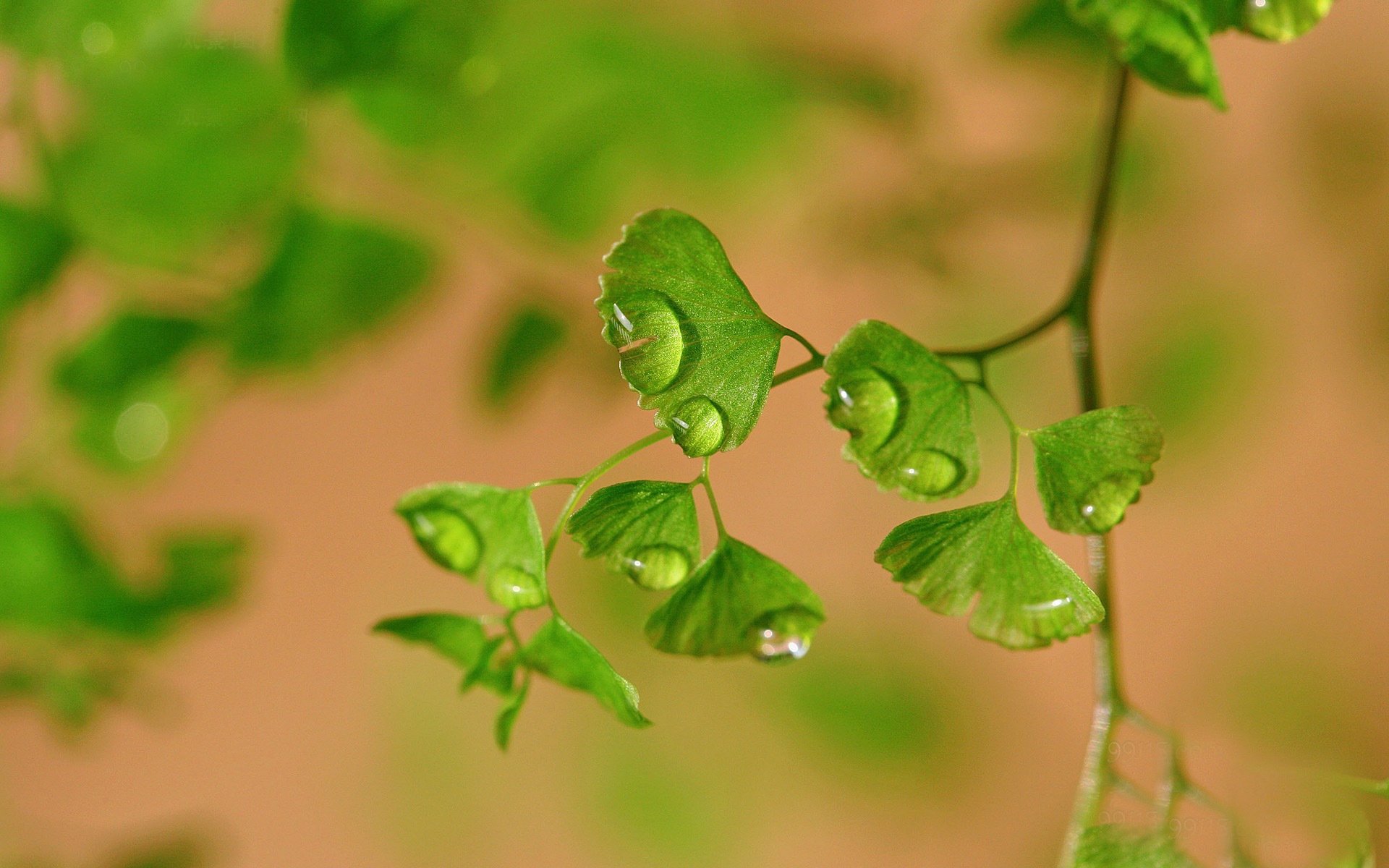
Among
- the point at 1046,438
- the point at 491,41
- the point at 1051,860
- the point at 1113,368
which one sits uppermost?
the point at 491,41

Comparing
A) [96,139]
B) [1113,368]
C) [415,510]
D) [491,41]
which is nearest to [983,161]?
[1113,368]

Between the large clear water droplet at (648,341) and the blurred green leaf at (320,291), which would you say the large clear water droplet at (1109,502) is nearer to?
the large clear water droplet at (648,341)

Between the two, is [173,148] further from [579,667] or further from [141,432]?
[579,667]

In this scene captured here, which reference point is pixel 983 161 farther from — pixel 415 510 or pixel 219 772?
pixel 219 772

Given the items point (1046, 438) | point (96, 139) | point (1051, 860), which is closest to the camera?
point (1046, 438)

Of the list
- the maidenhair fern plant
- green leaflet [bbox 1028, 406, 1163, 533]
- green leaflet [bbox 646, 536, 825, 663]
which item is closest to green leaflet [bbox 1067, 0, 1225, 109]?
the maidenhair fern plant

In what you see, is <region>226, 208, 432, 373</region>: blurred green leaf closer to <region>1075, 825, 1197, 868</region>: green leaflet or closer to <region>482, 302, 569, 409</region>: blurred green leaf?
<region>482, 302, 569, 409</region>: blurred green leaf

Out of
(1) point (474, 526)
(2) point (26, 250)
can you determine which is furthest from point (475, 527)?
(2) point (26, 250)
